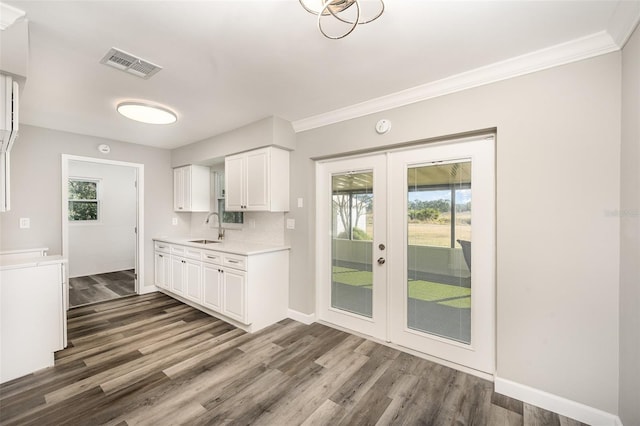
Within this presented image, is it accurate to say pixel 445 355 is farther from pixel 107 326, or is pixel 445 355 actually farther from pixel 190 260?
pixel 107 326

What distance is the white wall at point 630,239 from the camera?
1.52 metres

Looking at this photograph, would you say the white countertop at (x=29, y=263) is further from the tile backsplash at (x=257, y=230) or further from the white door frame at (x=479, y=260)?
the white door frame at (x=479, y=260)

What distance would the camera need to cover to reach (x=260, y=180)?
11.4 feet

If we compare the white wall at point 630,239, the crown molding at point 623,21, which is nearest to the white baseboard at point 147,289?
the white wall at point 630,239

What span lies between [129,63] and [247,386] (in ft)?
8.83

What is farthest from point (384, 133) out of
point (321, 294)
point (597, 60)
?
point (321, 294)

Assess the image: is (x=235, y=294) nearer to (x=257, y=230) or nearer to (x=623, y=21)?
(x=257, y=230)

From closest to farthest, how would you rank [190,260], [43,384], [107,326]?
[43,384] → [107,326] → [190,260]

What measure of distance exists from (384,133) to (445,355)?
7.12 feet

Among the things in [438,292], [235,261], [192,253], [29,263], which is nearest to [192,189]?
[192,253]

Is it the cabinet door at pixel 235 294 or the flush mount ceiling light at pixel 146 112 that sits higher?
the flush mount ceiling light at pixel 146 112

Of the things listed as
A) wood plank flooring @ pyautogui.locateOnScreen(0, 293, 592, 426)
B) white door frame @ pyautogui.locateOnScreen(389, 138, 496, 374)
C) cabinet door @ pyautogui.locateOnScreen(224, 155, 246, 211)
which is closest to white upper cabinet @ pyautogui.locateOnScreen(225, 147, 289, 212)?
cabinet door @ pyautogui.locateOnScreen(224, 155, 246, 211)

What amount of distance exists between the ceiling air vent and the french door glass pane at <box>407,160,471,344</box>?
243 cm

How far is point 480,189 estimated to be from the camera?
233 cm
